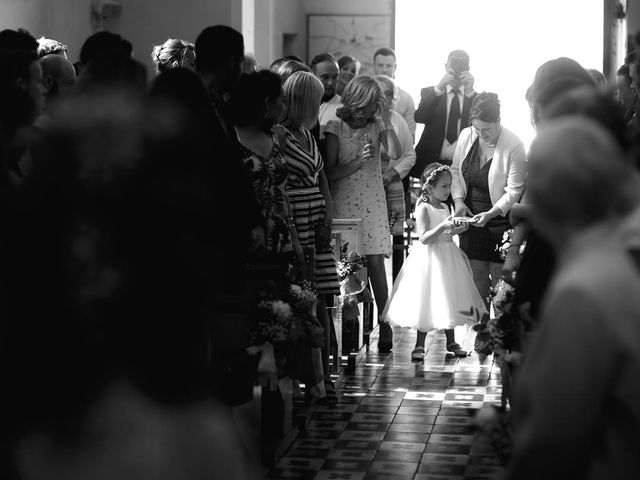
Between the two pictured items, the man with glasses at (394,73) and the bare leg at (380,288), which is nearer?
the bare leg at (380,288)

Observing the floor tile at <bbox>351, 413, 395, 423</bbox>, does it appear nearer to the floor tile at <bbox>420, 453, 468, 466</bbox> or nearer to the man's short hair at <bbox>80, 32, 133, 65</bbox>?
the floor tile at <bbox>420, 453, 468, 466</bbox>

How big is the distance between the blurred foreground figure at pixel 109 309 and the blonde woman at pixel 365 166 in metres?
6.51

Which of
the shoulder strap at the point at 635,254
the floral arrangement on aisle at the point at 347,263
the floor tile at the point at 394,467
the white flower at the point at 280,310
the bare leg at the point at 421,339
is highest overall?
the shoulder strap at the point at 635,254

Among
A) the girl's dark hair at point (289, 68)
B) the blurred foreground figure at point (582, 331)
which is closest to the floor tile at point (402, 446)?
the girl's dark hair at point (289, 68)

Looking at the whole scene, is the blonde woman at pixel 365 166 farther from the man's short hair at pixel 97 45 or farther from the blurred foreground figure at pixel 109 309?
the blurred foreground figure at pixel 109 309

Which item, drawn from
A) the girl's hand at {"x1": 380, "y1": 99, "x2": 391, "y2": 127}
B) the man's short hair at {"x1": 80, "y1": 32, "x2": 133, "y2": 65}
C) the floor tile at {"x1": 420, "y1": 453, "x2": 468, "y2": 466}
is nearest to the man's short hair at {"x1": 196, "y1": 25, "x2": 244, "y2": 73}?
the man's short hair at {"x1": 80, "y1": 32, "x2": 133, "y2": 65}

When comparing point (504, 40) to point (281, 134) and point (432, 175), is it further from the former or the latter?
point (281, 134)

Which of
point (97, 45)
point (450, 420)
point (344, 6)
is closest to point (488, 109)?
point (450, 420)

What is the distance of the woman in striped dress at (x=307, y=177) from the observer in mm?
7387

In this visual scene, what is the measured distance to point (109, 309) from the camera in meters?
2.09

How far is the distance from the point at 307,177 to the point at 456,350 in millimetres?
2269

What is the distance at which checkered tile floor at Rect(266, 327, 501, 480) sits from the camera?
6047 mm

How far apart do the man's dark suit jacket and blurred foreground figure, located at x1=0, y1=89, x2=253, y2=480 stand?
8.82m

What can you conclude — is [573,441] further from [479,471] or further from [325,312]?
[325,312]
